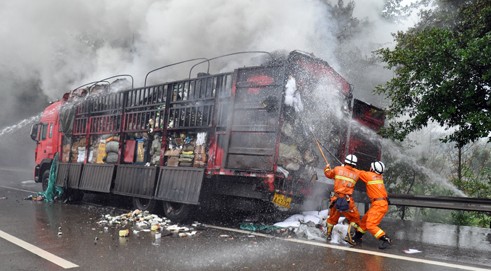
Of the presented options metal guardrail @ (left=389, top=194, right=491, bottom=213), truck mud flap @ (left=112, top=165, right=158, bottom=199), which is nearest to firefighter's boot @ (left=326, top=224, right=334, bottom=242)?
metal guardrail @ (left=389, top=194, right=491, bottom=213)

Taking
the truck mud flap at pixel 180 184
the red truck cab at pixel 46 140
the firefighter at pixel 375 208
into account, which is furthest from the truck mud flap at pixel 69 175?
the firefighter at pixel 375 208

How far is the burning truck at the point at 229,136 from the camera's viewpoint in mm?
5980

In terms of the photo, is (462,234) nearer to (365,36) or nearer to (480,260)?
(480,260)

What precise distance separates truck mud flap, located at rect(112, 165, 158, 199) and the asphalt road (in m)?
1.21

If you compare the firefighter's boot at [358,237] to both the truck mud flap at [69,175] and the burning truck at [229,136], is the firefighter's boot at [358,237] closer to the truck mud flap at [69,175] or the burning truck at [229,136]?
the burning truck at [229,136]

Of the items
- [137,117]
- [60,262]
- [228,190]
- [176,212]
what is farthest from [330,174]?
[137,117]

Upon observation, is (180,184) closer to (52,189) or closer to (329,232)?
(329,232)

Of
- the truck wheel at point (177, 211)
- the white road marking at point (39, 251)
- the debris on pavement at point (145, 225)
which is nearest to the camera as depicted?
the white road marking at point (39, 251)

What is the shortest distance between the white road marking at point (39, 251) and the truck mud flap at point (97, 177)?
3077 millimetres

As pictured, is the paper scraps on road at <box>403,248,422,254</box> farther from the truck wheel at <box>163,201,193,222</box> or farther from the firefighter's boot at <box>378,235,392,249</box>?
the truck wheel at <box>163,201,193,222</box>

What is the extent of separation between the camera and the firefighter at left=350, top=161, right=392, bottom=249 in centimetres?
505

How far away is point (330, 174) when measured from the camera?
18.4 ft

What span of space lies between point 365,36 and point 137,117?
7858 millimetres

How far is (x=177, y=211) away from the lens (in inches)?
282
